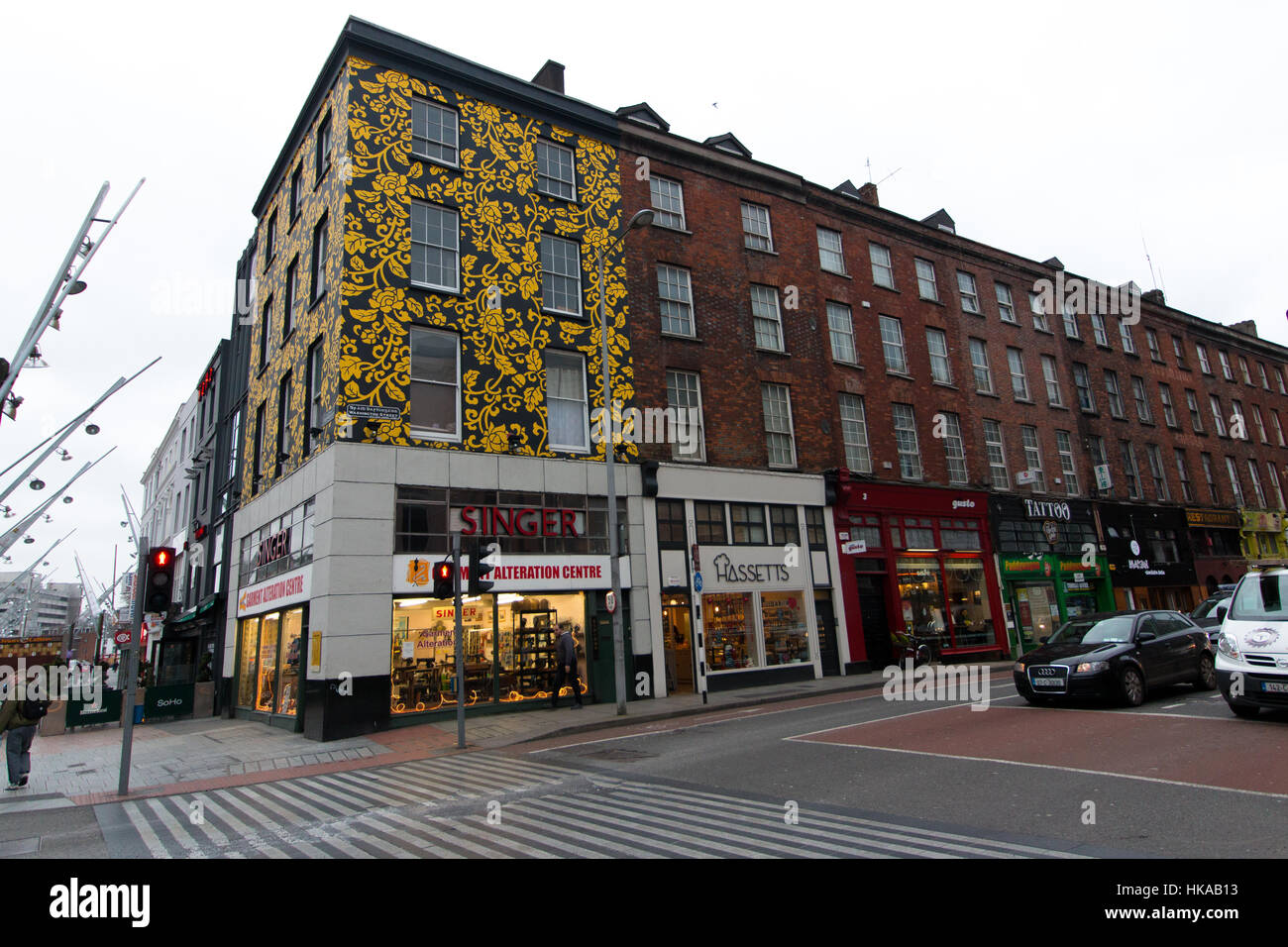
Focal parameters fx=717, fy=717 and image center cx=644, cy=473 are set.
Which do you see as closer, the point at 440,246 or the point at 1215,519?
the point at 440,246

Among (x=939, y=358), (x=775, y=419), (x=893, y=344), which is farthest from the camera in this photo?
(x=939, y=358)

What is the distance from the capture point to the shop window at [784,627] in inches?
809

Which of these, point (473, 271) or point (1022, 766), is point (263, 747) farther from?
point (1022, 766)

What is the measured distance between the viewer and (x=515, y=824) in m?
6.74

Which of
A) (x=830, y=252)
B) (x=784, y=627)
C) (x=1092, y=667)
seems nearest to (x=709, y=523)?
(x=784, y=627)

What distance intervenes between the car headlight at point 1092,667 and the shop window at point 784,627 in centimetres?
987

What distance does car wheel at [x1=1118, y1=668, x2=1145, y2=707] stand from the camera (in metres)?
11.3

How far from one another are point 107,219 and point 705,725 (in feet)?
44.7

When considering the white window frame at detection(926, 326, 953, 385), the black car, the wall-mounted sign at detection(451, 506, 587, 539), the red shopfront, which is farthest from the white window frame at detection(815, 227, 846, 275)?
the black car

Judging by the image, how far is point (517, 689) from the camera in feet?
54.2

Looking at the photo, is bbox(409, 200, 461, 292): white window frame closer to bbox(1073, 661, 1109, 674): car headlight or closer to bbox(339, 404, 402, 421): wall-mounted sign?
bbox(339, 404, 402, 421): wall-mounted sign

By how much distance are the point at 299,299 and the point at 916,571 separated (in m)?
20.7

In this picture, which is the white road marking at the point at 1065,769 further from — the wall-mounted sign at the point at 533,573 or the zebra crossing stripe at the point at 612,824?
the wall-mounted sign at the point at 533,573
